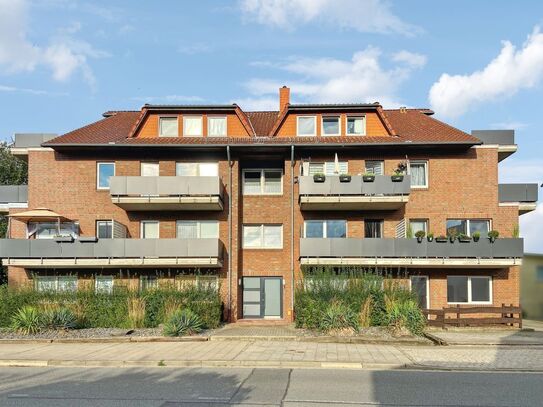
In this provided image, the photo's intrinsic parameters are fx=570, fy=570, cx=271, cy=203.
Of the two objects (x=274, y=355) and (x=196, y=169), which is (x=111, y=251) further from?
(x=274, y=355)

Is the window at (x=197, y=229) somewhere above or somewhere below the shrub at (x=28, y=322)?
above

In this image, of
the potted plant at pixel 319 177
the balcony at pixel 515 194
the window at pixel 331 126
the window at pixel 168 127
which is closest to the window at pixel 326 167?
the window at pixel 331 126

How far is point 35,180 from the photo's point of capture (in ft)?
81.3

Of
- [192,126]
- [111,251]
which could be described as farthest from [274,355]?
[192,126]

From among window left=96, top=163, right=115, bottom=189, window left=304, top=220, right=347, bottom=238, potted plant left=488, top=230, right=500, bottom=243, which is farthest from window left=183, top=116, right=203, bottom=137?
potted plant left=488, top=230, right=500, bottom=243

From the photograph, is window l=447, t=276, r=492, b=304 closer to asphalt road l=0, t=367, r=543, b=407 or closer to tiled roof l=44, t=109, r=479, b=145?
tiled roof l=44, t=109, r=479, b=145

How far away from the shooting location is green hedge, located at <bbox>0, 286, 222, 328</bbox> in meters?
19.5

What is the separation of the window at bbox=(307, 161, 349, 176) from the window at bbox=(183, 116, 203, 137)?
526cm

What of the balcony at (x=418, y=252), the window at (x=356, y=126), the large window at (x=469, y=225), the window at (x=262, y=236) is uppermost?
the window at (x=356, y=126)

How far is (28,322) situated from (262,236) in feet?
34.1

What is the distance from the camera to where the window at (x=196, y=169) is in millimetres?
24938

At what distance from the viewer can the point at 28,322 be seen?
59.7 feet

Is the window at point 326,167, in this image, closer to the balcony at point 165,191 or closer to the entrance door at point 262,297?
the balcony at point 165,191

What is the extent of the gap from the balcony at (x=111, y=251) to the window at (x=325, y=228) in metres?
4.38
